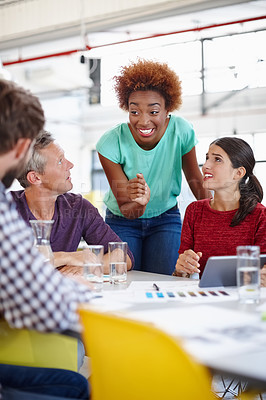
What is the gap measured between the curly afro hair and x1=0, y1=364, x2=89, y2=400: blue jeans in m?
1.74

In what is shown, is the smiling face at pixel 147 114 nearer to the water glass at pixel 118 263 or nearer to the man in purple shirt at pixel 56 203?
the man in purple shirt at pixel 56 203

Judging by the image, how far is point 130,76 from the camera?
8.95 feet

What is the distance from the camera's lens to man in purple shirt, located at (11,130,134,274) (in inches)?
86.9

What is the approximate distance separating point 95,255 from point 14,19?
5.69m

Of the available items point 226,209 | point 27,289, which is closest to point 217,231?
point 226,209

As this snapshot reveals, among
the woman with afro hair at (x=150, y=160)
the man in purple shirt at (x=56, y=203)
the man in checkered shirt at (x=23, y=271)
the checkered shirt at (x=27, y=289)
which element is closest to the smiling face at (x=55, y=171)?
the man in purple shirt at (x=56, y=203)

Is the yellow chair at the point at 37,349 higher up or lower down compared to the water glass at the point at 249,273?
lower down

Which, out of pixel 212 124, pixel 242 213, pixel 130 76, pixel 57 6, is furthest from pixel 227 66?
pixel 242 213

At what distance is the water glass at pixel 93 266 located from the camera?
5.21ft

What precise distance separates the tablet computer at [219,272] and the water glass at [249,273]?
0.57ft

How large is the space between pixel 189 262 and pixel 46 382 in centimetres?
79

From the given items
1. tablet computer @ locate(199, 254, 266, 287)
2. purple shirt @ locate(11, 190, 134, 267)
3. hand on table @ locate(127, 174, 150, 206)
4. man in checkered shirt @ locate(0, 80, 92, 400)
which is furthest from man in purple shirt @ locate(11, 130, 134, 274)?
man in checkered shirt @ locate(0, 80, 92, 400)

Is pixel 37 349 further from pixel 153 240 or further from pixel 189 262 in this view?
pixel 153 240

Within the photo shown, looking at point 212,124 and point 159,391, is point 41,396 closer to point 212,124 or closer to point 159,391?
point 159,391
